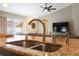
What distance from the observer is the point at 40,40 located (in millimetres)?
1333

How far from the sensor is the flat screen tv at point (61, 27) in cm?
117

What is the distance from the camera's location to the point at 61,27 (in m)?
1.21

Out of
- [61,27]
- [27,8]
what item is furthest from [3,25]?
[61,27]

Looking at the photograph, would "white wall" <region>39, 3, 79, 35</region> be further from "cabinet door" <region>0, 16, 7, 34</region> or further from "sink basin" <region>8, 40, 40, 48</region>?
"cabinet door" <region>0, 16, 7, 34</region>

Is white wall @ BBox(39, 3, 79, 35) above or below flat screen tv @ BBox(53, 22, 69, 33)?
above

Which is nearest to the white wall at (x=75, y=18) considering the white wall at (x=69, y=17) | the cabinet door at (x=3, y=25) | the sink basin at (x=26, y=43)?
the white wall at (x=69, y=17)

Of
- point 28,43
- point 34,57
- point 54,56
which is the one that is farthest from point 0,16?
point 54,56

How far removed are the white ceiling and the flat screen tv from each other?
0.59ft

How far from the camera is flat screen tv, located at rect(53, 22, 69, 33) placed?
1171 mm

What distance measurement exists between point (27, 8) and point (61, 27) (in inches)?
18.6

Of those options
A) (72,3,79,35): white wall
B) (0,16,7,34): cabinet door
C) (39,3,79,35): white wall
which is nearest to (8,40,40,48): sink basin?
(0,16,7,34): cabinet door

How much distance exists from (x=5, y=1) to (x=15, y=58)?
652 millimetres

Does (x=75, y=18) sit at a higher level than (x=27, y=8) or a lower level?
lower

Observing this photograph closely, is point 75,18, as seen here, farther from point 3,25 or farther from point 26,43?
point 3,25
